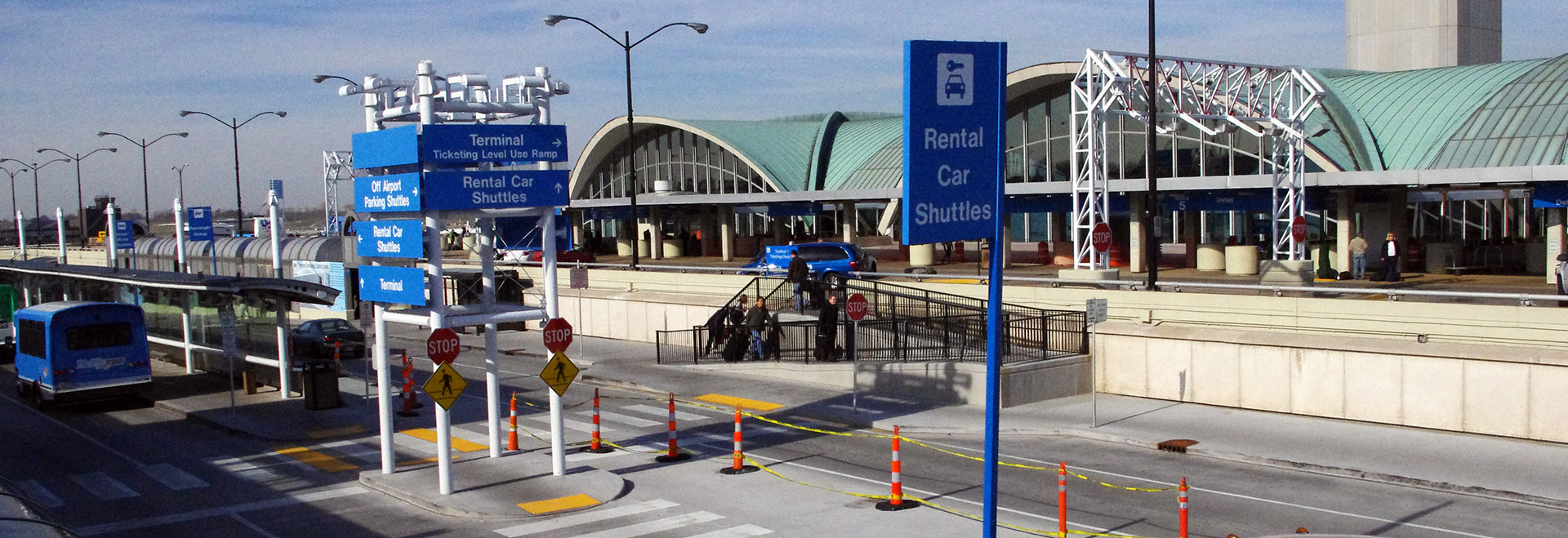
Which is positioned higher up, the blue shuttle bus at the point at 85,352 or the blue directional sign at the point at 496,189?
the blue directional sign at the point at 496,189

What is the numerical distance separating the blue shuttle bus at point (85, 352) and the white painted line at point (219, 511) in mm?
10421

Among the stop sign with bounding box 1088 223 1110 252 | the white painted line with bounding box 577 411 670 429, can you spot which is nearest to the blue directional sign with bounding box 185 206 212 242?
the white painted line with bounding box 577 411 670 429

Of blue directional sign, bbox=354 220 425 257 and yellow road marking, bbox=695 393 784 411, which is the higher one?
blue directional sign, bbox=354 220 425 257

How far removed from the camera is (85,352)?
23.6 metres

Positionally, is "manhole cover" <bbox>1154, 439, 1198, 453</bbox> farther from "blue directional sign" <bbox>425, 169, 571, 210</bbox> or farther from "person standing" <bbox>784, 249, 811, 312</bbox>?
"person standing" <bbox>784, 249, 811, 312</bbox>

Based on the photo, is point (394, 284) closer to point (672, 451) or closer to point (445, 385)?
point (445, 385)

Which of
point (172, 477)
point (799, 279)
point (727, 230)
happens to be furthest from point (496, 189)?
point (727, 230)

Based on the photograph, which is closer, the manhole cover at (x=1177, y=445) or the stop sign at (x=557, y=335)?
the stop sign at (x=557, y=335)

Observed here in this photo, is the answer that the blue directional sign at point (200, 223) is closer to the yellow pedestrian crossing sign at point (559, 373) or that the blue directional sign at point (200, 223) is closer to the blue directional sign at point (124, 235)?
the blue directional sign at point (124, 235)

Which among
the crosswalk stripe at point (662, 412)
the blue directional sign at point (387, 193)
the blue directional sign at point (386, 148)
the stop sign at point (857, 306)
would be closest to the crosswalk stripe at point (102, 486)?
the blue directional sign at point (387, 193)

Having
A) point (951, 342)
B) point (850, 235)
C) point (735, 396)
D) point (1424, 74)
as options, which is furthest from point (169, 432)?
point (1424, 74)

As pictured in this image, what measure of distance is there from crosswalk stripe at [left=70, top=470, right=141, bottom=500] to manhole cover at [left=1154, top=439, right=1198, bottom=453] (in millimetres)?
14133

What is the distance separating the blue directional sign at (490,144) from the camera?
15.6 m

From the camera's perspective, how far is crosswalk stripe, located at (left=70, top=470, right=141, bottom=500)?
1616 cm
